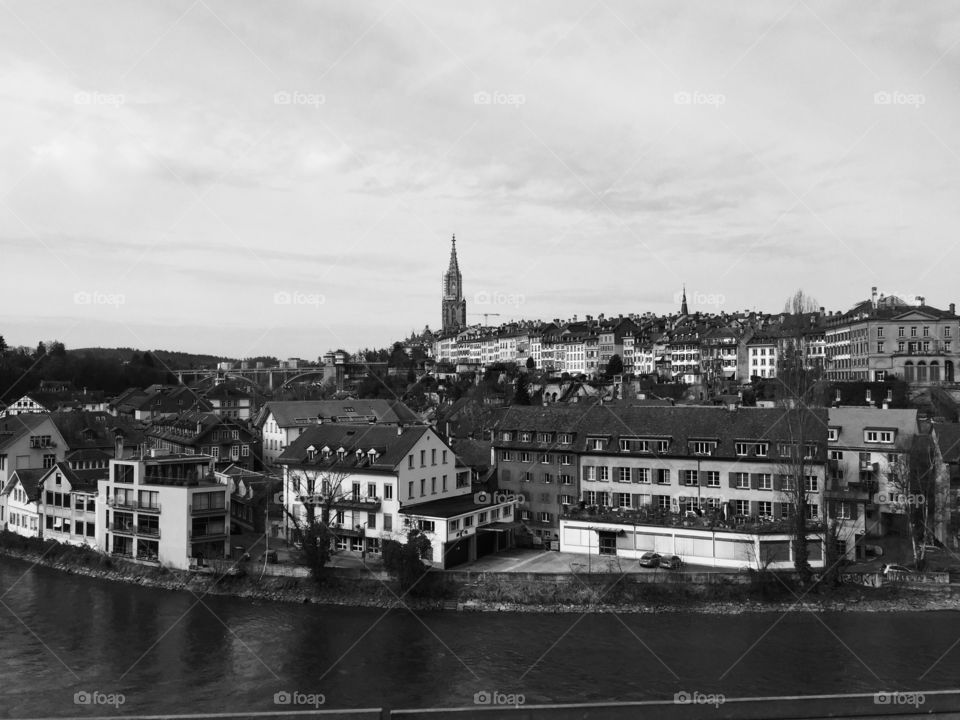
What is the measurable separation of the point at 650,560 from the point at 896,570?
8.78m

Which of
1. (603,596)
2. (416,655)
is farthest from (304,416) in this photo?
(416,655)

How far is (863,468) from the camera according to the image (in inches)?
1430

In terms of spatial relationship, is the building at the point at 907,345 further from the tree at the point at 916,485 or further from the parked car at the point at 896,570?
the parked car at the point at 896,570

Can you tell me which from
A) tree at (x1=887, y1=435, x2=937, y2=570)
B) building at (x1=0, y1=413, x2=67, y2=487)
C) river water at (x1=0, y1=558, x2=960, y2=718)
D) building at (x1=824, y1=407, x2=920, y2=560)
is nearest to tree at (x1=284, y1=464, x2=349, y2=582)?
river water at (x1=0, y1=558, x2=960, y2=718)

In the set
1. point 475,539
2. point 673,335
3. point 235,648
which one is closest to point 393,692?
point 235,648

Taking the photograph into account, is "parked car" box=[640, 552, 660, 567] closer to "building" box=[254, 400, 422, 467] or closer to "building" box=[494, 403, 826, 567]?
"building" box=[494, 403, 826, 567]

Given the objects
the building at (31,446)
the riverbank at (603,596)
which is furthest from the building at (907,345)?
the building at (31,446)

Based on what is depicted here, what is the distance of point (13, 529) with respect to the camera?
41.5 metres

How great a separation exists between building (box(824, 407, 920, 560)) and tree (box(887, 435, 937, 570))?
24 cm

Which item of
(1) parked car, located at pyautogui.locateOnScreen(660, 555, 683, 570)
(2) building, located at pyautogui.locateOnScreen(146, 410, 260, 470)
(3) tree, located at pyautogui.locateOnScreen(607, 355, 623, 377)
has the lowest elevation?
(1) parked car, located at pyautogui.locateOnScreen(660, 555, 683, 570)

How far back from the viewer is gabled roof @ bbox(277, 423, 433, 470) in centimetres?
3441

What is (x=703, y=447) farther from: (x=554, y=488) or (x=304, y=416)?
(x=304, y=416)

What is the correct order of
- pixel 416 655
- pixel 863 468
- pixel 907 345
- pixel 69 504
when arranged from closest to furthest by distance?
pixel 416 655 < pixel 863 468 < pixel 69 504 < pixel 907 345

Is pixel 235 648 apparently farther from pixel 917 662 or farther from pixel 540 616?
pixel 917 662
